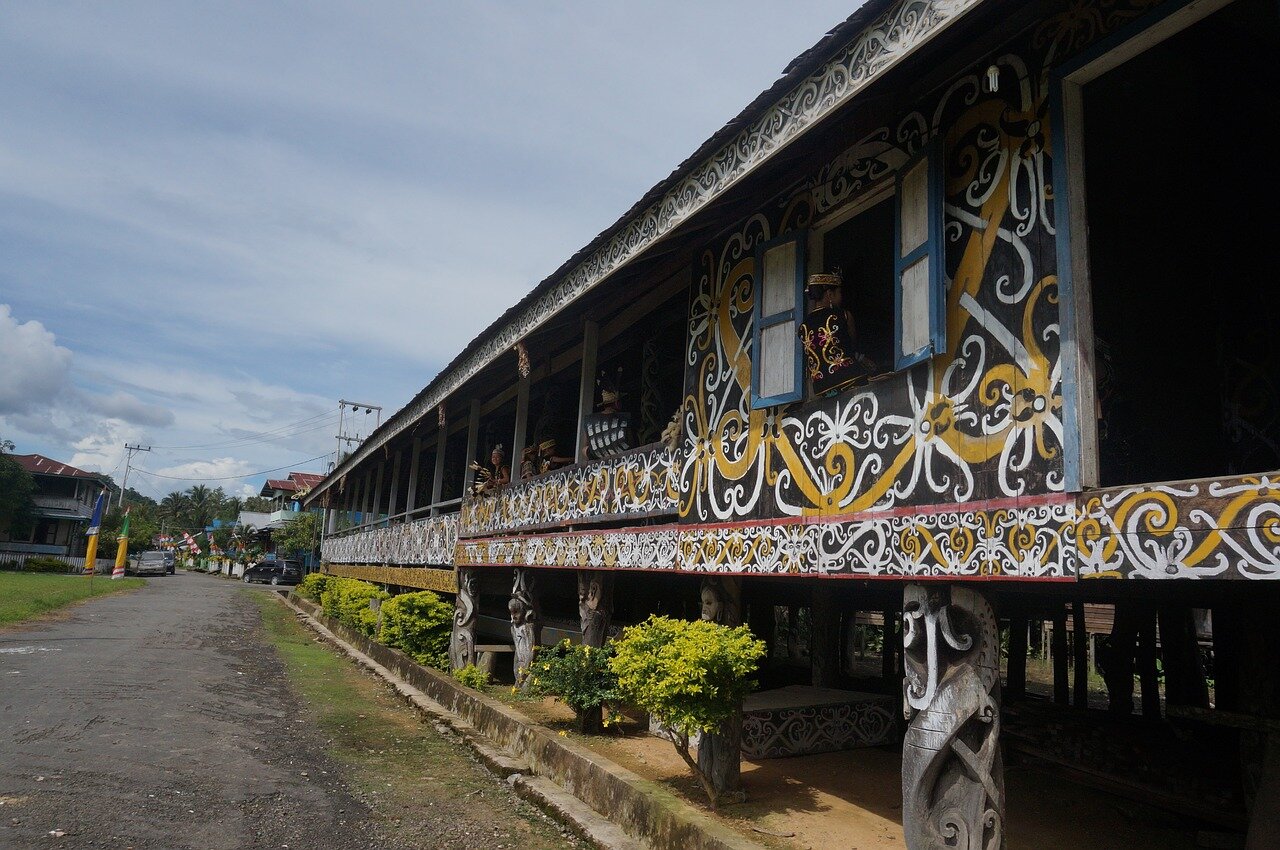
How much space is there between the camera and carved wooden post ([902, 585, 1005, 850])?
3.85 meters

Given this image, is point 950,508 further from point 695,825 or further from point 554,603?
point 554,603

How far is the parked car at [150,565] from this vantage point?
47.7 meters

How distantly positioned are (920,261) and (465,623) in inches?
361

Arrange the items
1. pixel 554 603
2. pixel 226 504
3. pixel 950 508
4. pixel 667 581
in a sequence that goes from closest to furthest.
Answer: pixel 950 508 < pixel 667 581 < pixel 554 603 < pixel 226 504

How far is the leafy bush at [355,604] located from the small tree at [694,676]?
1221 centimetres

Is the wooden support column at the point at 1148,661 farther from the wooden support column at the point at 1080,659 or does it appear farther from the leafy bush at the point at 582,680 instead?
the leafy bush at the point at 582,680

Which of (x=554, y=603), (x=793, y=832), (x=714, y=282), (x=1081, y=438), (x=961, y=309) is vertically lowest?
(x=793, y=832)

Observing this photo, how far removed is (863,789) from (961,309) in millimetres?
3900

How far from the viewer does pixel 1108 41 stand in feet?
11.4

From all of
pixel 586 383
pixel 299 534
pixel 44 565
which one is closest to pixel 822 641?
pixel 586 383

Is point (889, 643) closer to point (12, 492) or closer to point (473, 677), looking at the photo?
point (473, 677)

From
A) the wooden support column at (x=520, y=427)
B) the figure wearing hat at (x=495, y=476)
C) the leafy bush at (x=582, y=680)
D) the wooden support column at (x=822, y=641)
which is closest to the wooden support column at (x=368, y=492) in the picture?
the figure wearing hat at (x=495, y=476)

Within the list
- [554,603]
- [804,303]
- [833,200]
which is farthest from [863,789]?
[554,603]

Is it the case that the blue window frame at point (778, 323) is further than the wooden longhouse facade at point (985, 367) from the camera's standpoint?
Yes
